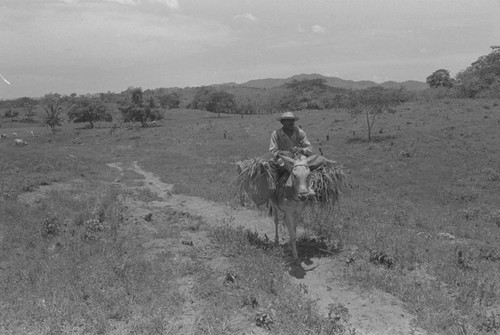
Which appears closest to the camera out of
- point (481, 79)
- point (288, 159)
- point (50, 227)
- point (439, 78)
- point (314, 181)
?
point (288, 159)

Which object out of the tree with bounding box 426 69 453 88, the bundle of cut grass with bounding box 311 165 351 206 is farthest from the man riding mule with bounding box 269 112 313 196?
the tree with bounding box 426 69 453 88

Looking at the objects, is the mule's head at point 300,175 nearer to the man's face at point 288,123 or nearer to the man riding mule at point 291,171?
the man riding mule at point 291,171

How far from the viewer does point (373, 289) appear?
777cm

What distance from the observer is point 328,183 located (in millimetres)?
9664

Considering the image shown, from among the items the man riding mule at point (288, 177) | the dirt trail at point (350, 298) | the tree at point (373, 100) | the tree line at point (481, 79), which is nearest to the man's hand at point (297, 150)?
the man riding mule at point (288, 177)

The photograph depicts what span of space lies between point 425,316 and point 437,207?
12863mm

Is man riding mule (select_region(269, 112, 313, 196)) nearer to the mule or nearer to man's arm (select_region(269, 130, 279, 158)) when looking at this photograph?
man's arm (select_region(269, 130, 279, 158))

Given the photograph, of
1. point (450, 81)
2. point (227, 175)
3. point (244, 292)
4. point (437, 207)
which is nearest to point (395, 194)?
point (437, 207)

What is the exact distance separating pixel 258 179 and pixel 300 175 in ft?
5.59

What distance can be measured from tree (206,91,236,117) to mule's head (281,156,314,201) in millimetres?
98884

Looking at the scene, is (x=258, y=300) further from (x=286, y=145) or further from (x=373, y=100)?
(x=373, y=100)

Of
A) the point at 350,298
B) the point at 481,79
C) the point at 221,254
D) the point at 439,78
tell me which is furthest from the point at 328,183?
the point at 439,78

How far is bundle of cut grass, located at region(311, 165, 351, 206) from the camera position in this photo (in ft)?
31.6

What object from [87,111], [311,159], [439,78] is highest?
[439,78]
